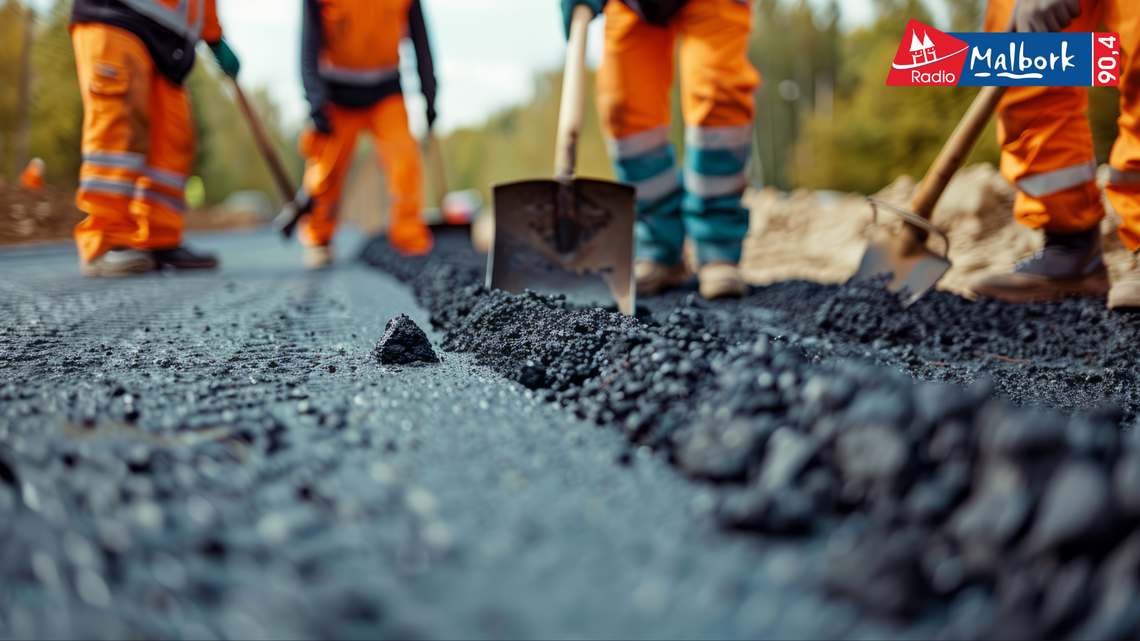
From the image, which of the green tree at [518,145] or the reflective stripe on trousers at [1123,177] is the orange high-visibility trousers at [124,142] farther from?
the green tree at [518,145]

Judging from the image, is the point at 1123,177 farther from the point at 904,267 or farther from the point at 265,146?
the point at 265,146

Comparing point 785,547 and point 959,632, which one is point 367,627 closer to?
point 785,547

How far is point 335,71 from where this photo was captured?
405 cm

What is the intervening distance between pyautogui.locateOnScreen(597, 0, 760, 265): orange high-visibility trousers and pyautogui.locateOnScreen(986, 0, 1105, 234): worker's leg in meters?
0.91

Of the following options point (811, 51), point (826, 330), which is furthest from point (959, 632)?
point (811, 51)

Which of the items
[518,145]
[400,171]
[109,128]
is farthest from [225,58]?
[518,145]

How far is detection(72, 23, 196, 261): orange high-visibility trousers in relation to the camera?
2.79 m

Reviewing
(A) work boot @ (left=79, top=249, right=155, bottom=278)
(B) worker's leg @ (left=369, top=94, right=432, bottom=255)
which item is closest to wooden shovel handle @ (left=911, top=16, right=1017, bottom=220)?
(B) worker's leg @ (left=369, top=94, right=432, bottom=255)

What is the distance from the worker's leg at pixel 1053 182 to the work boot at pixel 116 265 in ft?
12.6

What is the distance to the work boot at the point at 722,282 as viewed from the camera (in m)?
2.51

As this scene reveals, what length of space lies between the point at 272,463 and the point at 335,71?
399 cm

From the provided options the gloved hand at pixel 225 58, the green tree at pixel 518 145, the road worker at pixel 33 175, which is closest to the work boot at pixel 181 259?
the gloved hand at pixel 225 58

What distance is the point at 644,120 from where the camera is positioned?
A: 2607mm

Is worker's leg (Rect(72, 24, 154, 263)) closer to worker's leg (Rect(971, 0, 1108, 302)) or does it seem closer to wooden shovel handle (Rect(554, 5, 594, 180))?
wooden shovel handle (Rect(554, 5, 594, 180))
